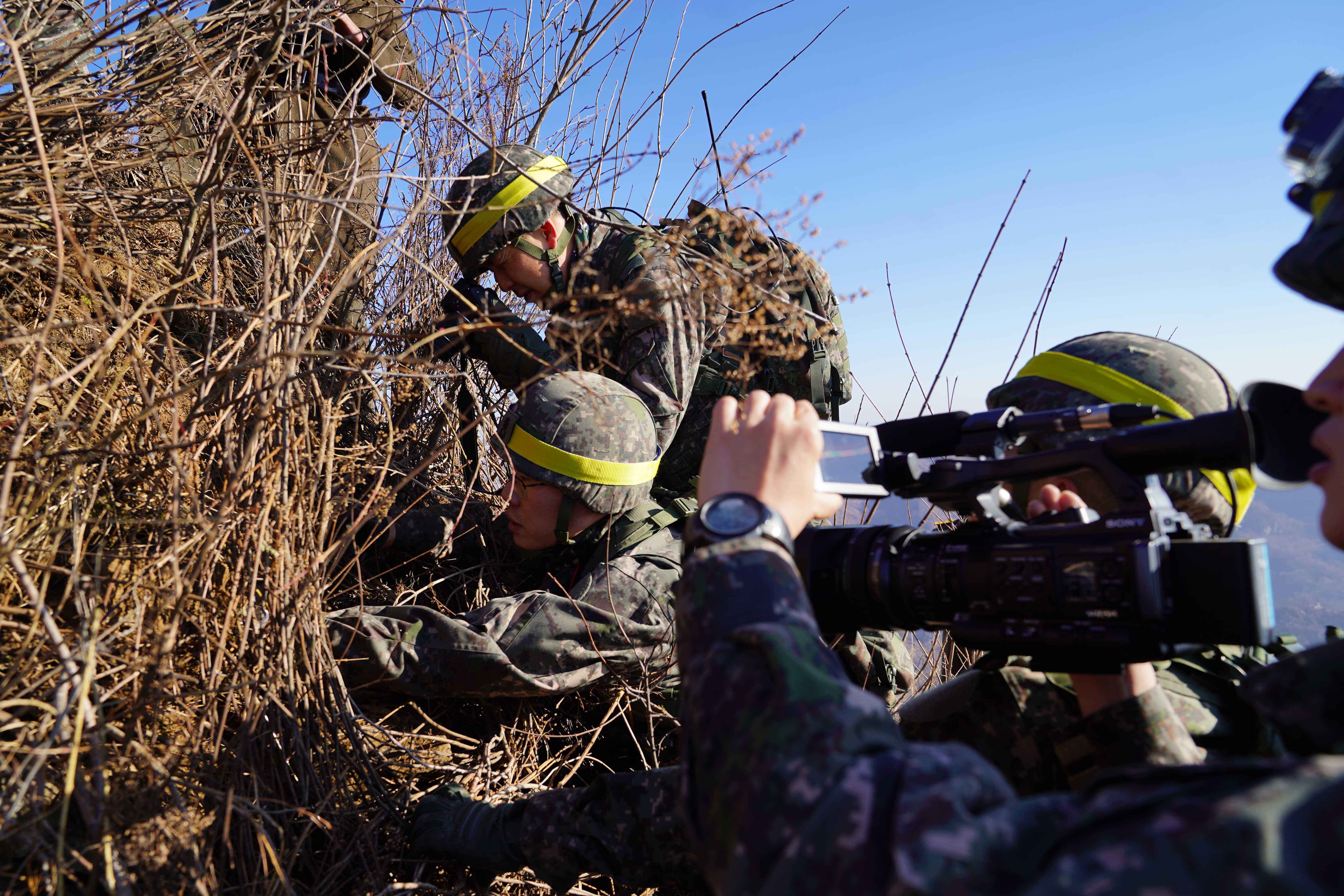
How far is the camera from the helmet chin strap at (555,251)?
Result: 3.38 metres

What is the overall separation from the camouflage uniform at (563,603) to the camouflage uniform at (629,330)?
0.23m

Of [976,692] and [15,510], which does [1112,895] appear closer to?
[976,692]

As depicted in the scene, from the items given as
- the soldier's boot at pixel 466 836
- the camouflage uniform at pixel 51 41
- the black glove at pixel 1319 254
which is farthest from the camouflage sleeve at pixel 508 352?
the black glove at pixel 1319 254

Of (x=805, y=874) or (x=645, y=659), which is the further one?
(x=645, y=659)

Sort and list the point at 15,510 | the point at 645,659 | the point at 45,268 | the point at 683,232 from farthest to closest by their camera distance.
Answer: the point at 645,659 < the point at 45,268 < the point at 683,232 < the point at 15,510

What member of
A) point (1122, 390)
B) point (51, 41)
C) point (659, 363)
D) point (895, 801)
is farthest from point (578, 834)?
point (51, 41)

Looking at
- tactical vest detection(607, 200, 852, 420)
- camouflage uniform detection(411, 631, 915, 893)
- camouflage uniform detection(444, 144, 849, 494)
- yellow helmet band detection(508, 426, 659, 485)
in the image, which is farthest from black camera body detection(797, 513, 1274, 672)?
tactical vest detection(607, 200, 852, 420)

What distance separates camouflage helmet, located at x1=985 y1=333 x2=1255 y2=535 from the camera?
6.04 ft

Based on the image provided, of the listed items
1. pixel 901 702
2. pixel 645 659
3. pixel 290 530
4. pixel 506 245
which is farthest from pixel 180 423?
pixel 901 702

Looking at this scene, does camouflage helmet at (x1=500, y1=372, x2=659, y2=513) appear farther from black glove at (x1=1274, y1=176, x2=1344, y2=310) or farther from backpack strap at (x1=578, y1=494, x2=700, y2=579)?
black glove at (x1=1274, y1=176, x2=1344, y2=310)

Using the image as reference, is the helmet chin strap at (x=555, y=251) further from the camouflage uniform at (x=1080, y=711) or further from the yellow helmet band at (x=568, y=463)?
the camouflage uniform at (x=1080, y=711)

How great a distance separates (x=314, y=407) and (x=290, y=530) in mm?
398

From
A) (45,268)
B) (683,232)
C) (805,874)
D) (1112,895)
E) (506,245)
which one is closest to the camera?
(1112,895)

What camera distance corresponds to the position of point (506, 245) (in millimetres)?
3338
